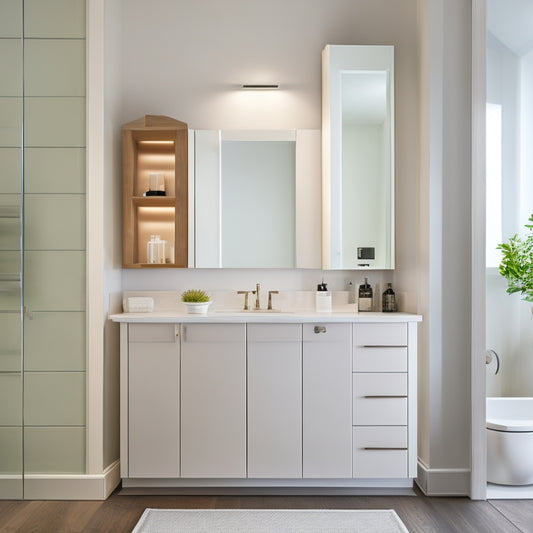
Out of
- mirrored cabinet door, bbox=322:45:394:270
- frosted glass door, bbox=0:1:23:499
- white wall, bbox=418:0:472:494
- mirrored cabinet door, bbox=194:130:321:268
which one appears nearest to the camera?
frosted glass door, bbox=0:1:23:499

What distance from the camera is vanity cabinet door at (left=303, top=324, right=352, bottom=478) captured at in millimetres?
2748

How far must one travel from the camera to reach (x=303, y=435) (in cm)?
275

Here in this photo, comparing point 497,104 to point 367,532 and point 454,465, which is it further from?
point 367,532

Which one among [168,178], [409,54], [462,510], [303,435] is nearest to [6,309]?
[168,178]

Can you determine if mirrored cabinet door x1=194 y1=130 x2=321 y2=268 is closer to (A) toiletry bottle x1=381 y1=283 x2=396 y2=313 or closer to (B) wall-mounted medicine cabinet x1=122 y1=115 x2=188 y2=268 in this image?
(B) wall-mounted medicine cabinet x1=122 y1=115 x2=188 y2=268

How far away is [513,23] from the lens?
3.20 metres

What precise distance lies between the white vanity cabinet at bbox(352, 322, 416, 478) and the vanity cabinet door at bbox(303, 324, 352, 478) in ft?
0.15

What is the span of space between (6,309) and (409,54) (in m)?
2.65

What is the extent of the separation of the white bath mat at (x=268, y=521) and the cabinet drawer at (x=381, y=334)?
2.63 feet

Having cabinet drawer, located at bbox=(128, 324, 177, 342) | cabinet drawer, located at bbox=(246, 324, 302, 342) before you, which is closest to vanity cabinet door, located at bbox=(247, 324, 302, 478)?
cabinet drawer, located at bbox=(246, 324, 302, 342)

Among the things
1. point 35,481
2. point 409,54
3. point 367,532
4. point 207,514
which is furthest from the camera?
point 409,54

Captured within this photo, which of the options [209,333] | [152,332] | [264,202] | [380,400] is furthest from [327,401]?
[264,202]

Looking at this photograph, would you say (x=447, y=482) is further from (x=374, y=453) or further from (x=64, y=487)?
(x=64, y=487)

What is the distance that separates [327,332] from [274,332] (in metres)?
0.27
